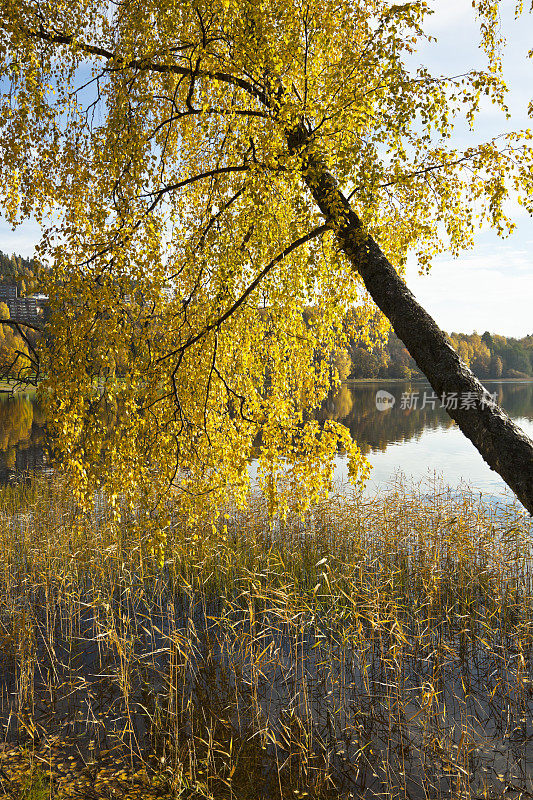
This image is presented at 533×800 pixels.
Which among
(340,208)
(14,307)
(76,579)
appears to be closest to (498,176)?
(340,208)

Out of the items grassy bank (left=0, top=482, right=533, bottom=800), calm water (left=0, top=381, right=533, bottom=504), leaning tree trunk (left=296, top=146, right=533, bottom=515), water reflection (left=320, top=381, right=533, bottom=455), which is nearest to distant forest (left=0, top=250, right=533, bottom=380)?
water reflection (left=320, top=381, right=533, bottom=455)

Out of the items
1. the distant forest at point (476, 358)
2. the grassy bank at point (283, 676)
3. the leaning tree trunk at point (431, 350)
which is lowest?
the grassy bank at point (283, 676)

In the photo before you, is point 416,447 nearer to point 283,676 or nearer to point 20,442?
point 20,442

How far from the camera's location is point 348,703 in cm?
500

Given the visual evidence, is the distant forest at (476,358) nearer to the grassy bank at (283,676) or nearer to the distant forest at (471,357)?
the distant forest at (471,357)

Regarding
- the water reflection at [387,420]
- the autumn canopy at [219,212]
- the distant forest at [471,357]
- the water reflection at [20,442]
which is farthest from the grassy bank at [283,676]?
the distant forest at [471,357]

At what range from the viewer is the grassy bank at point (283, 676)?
410cm

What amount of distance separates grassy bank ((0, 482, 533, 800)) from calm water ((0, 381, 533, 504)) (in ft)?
7.13

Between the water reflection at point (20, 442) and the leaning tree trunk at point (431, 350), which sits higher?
the leaning tree trunk at point (431, 350)

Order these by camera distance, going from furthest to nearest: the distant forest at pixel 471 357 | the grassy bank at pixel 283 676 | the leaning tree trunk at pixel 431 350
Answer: the distant forest at pixel 471 357
the grassy bank at pixel 283 676
the leaning tree trunk at pixel 431 350

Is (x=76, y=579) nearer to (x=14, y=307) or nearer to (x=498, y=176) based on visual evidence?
(x=498, y=176)

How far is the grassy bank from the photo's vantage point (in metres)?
4.10

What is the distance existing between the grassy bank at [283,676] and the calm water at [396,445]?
7.13 feet

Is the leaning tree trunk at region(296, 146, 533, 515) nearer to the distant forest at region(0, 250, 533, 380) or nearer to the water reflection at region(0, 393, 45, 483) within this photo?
the water reflection at region(0, 393, 45, 483)
